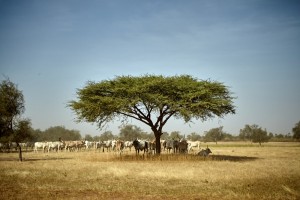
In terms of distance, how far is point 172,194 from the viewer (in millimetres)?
12531

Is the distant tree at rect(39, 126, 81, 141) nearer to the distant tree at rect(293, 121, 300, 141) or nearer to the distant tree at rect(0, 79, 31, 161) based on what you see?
the distant tree at rect(293, 121, 300, 141)

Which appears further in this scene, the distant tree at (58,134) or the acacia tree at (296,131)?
the distant tree at (58,134)

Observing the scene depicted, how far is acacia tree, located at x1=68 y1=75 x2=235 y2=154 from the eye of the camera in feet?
95.2

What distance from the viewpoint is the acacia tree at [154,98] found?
95.2 feet

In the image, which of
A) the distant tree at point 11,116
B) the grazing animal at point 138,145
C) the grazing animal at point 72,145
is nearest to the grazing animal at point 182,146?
the grazing animal at point 138,145

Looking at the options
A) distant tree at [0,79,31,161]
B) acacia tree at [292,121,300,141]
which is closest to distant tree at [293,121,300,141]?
acacia tree at [292,121,300,141]

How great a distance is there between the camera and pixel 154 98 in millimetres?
28984

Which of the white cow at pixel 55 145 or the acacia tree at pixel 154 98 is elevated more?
the acacia tree at pixel 154 98

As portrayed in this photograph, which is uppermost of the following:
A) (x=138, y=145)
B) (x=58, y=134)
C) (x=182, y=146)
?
(x=58, y=134)

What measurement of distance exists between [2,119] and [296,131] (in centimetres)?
9234

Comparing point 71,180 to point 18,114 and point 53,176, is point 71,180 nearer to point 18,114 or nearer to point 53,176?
point 53,176

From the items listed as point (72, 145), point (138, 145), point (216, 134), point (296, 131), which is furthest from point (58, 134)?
point (138, 145)

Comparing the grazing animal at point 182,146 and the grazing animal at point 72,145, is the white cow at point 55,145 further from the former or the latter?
the grazing animal at point 182,146

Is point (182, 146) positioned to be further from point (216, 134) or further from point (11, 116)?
point (216, 134)
